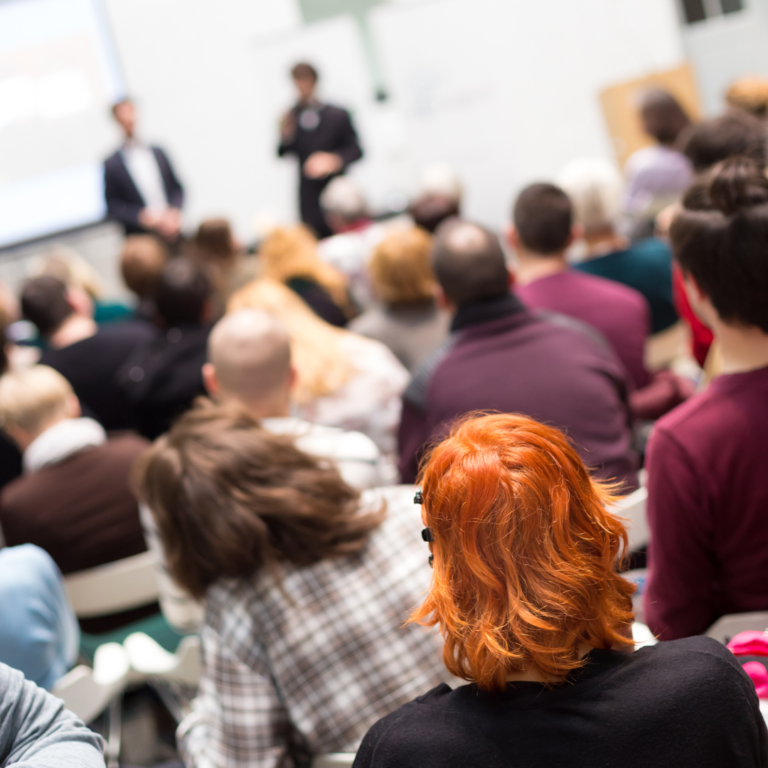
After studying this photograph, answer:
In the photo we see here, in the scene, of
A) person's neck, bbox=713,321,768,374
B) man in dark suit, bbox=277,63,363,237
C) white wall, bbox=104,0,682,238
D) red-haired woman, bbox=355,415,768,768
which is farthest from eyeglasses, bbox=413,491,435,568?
white wall, bbox=104,0,682,238

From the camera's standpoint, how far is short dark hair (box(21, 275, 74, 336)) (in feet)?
11.8

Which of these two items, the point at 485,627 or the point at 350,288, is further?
the point at 350,288

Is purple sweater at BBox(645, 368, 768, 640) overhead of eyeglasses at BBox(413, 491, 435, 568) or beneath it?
beneath

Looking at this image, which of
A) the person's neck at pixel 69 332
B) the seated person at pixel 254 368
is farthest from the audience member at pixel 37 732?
the person's neck at pixel 69 332

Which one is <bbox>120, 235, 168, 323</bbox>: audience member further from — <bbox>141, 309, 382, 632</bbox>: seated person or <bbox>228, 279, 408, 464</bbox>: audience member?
<bbox>141, 309, 382, 632</bbox>: seated person

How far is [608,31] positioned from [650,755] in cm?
679

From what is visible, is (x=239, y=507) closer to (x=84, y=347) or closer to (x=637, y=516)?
(x=637, y=516)

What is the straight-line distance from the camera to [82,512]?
244 cm

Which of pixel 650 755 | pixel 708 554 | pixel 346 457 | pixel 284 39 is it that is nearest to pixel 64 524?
pixel 346 457

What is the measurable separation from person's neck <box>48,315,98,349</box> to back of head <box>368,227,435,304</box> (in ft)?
4.29

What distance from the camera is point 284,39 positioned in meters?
7.05

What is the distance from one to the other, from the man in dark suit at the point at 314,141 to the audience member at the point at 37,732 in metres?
5.37

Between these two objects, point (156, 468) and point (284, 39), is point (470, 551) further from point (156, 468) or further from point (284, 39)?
point (284, 39)

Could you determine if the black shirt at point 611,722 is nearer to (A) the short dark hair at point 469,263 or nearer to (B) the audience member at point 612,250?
(A) the short dark hair at point 469,263
